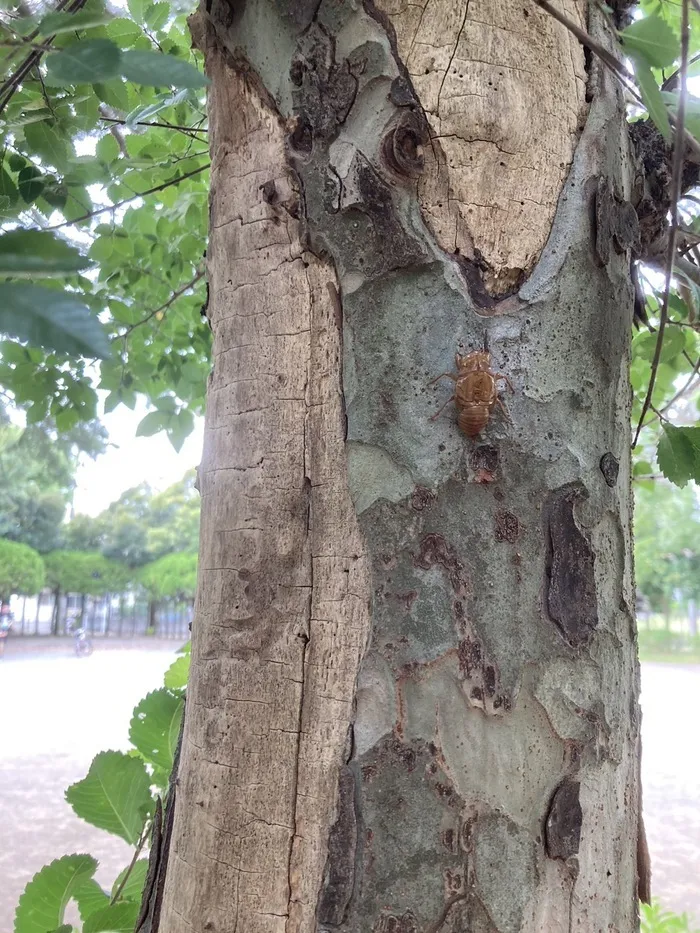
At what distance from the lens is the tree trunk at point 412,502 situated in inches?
Result: 20.6

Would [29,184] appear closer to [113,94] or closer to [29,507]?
[113,94]

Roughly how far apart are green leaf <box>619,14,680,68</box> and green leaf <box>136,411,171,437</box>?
147 centimetres

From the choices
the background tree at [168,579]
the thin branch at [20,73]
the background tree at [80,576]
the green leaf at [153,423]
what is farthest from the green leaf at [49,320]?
the background tree at [80,576]

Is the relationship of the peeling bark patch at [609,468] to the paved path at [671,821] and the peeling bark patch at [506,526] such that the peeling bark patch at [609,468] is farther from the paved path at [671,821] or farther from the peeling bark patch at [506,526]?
the paved path at [671,821]

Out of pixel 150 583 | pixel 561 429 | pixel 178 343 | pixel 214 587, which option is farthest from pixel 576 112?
pixel 150 583

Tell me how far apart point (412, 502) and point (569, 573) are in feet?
0.45

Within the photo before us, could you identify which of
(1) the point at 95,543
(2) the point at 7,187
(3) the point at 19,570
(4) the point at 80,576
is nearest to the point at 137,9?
(2) the point at 7,187

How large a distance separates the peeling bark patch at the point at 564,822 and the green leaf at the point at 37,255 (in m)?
0.48

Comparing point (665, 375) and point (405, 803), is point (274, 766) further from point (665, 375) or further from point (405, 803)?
point (665, 375)

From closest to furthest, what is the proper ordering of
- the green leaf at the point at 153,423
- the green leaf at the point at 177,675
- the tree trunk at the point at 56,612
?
the green leaf at the point at 177,675 < the green leaf at the point at 153,423 < the tree trunk at the point at 56,612

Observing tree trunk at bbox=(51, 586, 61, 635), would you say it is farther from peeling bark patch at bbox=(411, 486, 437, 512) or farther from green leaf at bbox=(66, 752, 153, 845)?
peeling bark patch at bbox=(411, 486, 437, 512)

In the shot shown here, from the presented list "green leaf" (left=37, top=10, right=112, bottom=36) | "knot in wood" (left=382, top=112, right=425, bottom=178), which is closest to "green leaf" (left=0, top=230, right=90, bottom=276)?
"green leaf" (left=37, top=10, right=112, bottom=36)

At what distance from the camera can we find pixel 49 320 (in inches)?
11.5

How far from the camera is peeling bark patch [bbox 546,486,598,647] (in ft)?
1.82
